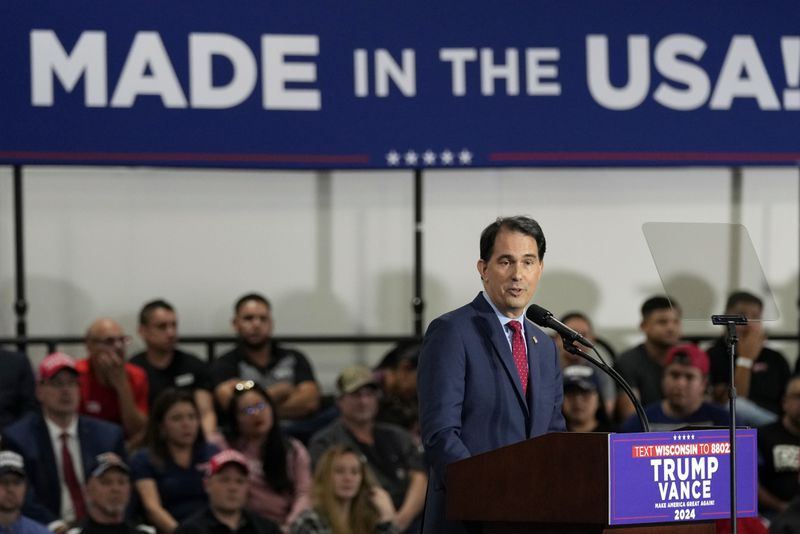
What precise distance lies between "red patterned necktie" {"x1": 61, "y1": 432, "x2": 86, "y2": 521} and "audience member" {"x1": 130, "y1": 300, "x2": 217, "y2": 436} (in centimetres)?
66

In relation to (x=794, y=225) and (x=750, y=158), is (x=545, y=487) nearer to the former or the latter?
(x=750, y=158)

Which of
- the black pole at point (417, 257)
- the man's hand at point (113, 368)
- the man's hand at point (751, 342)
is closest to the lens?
the man's hand at point (113, 368)

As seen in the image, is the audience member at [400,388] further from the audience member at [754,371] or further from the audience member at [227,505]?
the audience member at [754,371]

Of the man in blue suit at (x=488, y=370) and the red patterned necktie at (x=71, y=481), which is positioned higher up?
the man in blue suit at (x=488, y=370)

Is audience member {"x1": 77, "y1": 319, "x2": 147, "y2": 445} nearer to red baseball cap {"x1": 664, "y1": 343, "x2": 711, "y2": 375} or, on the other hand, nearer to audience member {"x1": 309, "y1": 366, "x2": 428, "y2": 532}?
audience member {"x1": 309, "y1": 366, "x2": 428, "y2": 532}

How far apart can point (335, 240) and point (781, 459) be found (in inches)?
118

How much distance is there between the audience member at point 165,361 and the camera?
25.0 feet

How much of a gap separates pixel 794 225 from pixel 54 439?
467 centimetres

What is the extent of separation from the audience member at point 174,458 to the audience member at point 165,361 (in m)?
0.52

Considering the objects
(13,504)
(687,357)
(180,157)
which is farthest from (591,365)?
(13,504)

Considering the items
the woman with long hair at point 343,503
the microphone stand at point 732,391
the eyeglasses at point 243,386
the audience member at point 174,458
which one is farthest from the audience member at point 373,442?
the microphone stand at point 732,391

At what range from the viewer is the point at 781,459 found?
721cm

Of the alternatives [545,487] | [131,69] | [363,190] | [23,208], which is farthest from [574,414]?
[545,487]

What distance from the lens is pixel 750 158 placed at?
737 centimetres
